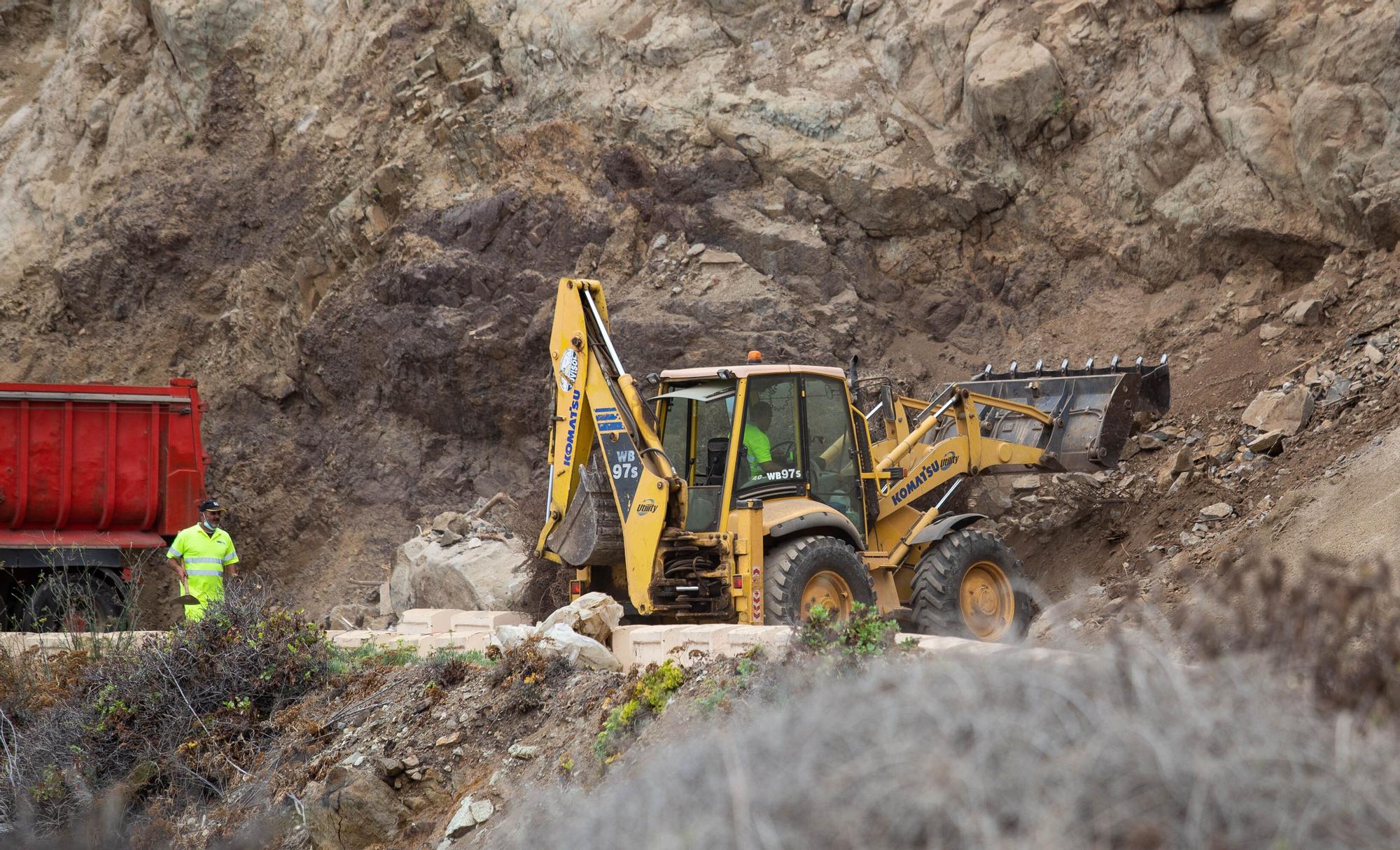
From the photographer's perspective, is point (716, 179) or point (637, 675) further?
point (716, 179)

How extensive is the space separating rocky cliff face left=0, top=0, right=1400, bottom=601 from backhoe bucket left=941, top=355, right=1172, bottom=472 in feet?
4.70

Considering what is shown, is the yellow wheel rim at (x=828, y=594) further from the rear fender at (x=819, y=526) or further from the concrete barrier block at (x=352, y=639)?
the concrete barrier block at (x=352, y=639)

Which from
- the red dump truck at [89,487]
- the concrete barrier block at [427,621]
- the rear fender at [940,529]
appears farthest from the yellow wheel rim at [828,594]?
the red dump truck at [89,487]

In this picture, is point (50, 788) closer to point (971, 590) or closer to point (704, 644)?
point (704, 644)

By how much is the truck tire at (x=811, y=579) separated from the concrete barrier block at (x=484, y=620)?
2.32 metres

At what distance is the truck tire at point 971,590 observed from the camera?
8.61 meters

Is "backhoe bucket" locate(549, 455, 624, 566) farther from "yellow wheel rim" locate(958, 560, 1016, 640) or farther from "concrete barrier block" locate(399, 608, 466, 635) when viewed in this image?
"yellow wheel rim" locate(958, 560, 1016, 640)

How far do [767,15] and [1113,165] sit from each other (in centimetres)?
493

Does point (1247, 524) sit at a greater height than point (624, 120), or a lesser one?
lesser

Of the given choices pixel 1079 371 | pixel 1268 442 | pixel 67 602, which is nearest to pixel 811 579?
pixel 1079 371

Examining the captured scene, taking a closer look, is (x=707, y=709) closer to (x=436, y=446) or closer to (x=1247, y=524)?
(x=1247, y=524)

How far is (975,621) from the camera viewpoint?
350 inches

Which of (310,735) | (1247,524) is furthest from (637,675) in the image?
(1247,524)

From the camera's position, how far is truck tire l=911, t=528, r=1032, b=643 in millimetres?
8609
